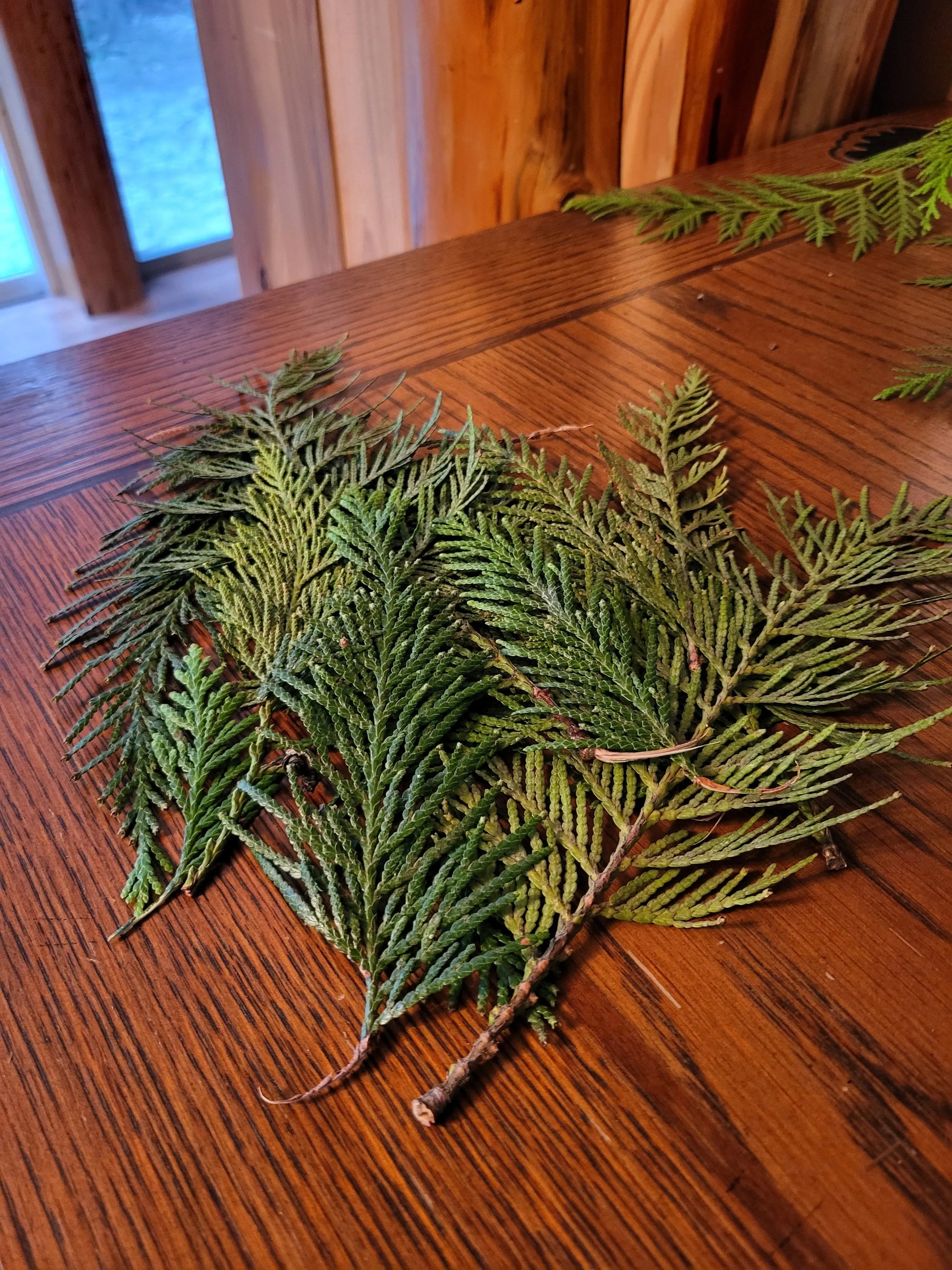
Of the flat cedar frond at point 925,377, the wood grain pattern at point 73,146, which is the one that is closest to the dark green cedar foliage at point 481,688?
the flat cedar frond at point 925,377

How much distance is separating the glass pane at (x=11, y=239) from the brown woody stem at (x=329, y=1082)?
2.27 meters

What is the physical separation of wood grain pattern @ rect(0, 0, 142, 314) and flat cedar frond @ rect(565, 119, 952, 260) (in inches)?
50.1

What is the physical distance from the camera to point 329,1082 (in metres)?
0.39

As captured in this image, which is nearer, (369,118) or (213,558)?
(213,558)

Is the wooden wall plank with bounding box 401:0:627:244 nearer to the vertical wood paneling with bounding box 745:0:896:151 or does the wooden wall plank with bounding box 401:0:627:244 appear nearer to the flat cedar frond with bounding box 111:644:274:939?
the vertical wood paneling with bounding box 745:0:896:151

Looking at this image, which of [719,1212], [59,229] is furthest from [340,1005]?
[59,229]

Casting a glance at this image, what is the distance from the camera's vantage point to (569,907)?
42 cm

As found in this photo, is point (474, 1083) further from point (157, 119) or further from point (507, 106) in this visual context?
point (157, 119)

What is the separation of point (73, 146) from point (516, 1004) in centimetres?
208

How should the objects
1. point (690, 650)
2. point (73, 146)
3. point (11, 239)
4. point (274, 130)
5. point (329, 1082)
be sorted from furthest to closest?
1. point (11, 239)
2. point (73, 146)
3. point (274, 130)
4. point (690, 650)
5. point (329, 1082)

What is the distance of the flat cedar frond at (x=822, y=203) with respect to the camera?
104 cm

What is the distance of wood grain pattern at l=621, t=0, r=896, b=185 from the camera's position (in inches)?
44.7

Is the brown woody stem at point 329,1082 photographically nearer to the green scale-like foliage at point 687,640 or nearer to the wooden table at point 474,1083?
the wooden table at point 474,1083

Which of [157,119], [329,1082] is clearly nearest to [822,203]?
[329,1082]
